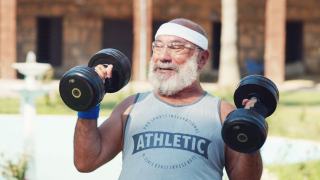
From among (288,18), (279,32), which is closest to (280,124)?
(279,32)

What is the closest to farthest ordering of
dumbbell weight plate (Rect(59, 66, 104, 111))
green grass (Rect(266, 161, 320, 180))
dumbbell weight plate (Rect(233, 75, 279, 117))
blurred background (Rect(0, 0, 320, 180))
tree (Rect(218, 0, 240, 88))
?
1. dumbbell weight plate (Rect(59, 66, 104, 111))
2. dumbbell weight plate (Rect(233, 75, 279, 117))
3. green grass (Rect(266, 161, 320, 180))
4. blurred background (Rect(0, 0, 320, 180))
5. tree (Rect(218, 0, 240, 88))

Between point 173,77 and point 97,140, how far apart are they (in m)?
0.56

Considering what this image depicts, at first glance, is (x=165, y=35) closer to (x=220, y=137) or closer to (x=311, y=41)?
(x=220, y=137)

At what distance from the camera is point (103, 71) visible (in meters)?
2.75

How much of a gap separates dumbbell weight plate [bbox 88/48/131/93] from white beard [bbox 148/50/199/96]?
0.16 metres

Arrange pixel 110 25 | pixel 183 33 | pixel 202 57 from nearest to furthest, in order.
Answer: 1. pixel 183 33
2. pixel 202 57
3. pixel 110 25

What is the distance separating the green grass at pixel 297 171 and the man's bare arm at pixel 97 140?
2.90 meters

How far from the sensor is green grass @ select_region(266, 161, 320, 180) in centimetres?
517

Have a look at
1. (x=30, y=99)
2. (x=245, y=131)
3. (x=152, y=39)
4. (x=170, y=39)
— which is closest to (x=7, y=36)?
(x=152, y=39)

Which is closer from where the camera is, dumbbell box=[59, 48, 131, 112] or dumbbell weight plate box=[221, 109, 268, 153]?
dumbbell weight plate box=[221, 109, 268, 153]

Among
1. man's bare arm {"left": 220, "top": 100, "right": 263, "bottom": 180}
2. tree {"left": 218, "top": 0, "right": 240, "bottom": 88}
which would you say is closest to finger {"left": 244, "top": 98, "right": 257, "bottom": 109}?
man's bare arm {"left": 220, "top": 100, "right": 263, "bottom": 180}

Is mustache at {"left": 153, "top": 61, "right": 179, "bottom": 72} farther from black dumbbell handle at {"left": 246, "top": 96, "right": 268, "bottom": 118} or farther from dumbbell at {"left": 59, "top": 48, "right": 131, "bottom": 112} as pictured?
black dumbbell handle at {"left": 246, "top": 96, "right": 268, "bottom": 118}

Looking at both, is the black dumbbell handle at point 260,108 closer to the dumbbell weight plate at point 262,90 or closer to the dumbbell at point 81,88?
the dumbbell weight plate at point 262,90

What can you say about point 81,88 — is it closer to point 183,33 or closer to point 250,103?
point 183,33
